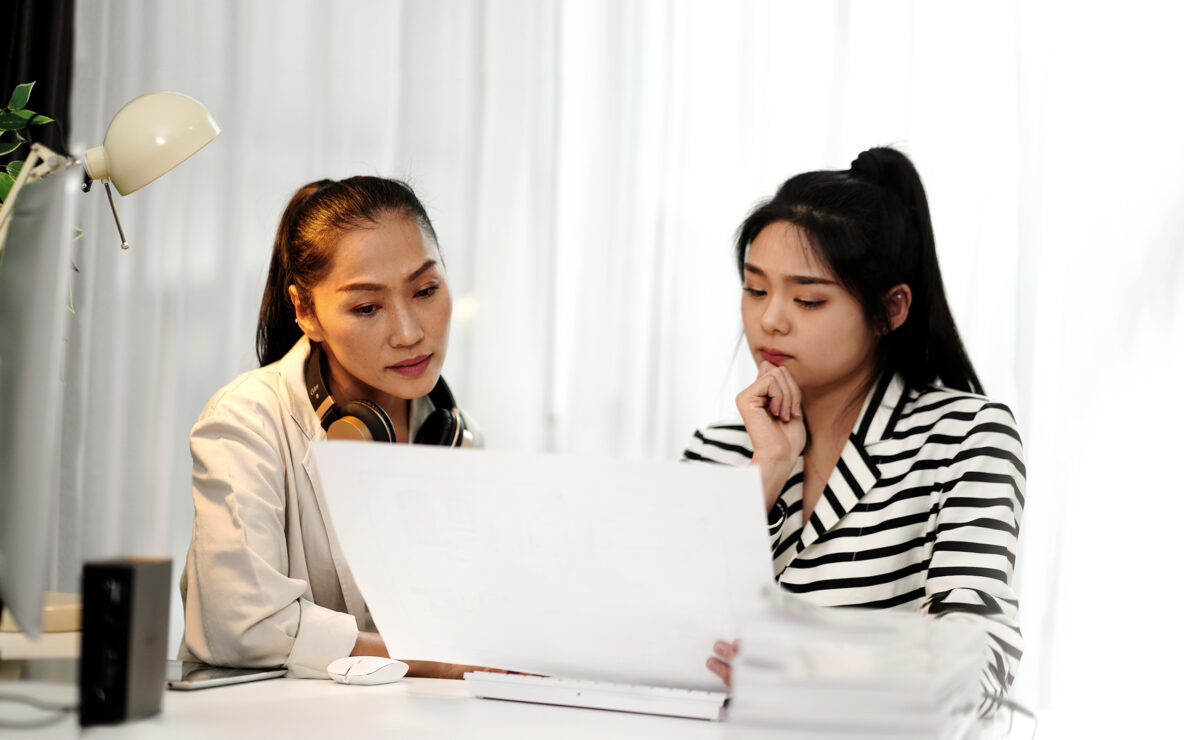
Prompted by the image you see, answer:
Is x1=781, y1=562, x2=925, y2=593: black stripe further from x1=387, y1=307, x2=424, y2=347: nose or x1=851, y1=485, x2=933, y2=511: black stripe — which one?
x1=387, y1=307, x2=424, y2=347: nose

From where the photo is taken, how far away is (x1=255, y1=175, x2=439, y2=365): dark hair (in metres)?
1.59

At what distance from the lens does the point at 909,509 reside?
4.73 ft

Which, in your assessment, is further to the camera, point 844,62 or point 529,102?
point 529,102

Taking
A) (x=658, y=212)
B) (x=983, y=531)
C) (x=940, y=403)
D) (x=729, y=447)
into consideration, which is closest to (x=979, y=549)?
(x=983, y=531)

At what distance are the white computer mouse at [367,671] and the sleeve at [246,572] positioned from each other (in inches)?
3.2

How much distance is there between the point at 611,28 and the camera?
2.63 metres

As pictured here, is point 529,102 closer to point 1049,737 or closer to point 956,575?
point 956,575

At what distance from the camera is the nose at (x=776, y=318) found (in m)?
1.52

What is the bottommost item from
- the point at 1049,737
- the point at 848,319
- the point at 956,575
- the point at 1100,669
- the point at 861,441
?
the point at 1100,669

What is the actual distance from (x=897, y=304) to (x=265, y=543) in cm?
100

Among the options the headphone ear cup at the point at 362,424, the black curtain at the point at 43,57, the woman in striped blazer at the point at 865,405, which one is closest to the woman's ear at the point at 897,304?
the woman in striped blazer at the point at 865,405

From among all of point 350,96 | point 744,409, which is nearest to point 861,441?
point 744,409

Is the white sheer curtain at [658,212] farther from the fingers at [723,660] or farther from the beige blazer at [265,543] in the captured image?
the fingers at [723,660]

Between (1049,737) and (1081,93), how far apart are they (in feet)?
6.04
